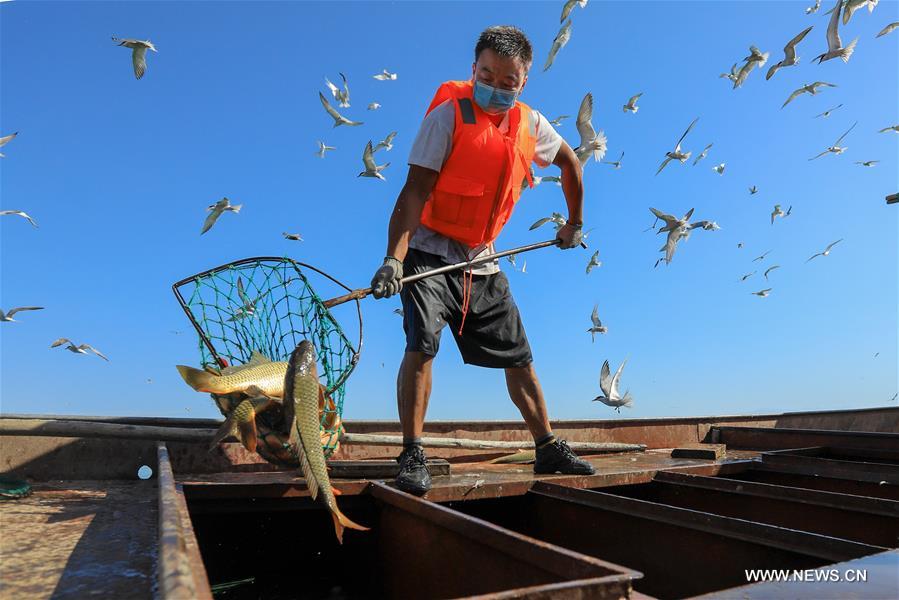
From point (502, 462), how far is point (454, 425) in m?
0.67

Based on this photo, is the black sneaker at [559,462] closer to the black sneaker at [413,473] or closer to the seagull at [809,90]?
the black sneaker at [413,473]

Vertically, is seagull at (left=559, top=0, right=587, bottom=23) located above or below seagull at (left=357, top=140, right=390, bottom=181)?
above

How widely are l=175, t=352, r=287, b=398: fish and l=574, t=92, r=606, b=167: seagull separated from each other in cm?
554

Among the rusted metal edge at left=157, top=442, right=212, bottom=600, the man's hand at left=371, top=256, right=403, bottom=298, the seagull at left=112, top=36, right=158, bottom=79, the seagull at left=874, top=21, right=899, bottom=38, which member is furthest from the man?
the seagull at left=874, top=21, right=899, bottom=38

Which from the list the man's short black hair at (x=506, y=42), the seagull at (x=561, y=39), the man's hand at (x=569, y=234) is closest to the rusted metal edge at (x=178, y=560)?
the man's short black hair at (x=506, y=42)

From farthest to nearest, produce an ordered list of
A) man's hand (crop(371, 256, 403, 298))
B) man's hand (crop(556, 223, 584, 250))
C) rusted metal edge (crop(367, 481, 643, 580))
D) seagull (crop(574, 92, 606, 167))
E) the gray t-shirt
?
1. seagull (crop(574, 92, 606, 167))
2. man's hand (crop(556, 223, 584, 250))
3. the gray t-shirt
4. man's hand (crop(371, 256, 403, 298))
5. rusted metal edge (crop(367, 481, 643, 580))

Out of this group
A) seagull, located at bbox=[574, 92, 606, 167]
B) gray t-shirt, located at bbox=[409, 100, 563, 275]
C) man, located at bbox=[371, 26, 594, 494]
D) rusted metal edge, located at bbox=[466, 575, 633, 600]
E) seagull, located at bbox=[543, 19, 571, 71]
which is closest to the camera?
rusted metal edge, located at bbox=[466, 575, 633, 600]

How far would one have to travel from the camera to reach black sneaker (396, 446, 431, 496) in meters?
3.02

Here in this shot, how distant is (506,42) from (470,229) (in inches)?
44.6

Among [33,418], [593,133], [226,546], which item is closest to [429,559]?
[226,546]

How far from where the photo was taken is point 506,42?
3717 mm

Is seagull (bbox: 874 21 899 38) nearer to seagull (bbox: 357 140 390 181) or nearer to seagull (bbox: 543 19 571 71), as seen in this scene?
seagull (bbox: 543 19 571 71)

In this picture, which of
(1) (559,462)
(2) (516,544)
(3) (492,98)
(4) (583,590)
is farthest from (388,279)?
(4) (583,590)

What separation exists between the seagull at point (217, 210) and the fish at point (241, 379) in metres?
7.54
